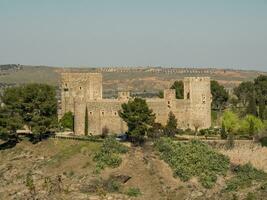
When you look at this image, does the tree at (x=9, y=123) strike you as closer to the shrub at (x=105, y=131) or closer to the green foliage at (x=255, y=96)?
A: the shrub at (x=105, y=131)

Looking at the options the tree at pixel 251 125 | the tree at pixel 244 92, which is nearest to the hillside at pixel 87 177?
the tree at pixel 251 125

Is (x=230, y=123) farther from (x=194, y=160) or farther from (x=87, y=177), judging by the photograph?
(x=87, y=177)

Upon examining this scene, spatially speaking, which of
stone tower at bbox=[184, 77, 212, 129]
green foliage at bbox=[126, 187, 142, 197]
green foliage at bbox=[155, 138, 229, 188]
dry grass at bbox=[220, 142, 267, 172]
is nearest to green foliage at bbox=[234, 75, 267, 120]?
stone tower at bbox=[184, 77, 212, 129]

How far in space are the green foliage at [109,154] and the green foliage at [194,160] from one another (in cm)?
326

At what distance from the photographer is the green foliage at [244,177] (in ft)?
161

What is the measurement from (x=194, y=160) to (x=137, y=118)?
19.6 ft

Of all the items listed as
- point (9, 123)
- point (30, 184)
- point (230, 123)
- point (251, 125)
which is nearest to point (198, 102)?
point (230, 123)

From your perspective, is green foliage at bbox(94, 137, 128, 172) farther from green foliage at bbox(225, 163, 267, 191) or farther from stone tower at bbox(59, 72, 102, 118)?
green foliage at bbox(225, 163, 267, 191)

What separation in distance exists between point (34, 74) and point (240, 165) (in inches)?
5459

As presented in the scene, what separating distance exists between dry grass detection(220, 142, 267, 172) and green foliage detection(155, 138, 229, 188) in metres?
0.84

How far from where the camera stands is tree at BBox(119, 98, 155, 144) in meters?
54.1

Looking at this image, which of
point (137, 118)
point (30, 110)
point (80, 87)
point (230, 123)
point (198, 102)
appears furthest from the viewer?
point (230, 123)

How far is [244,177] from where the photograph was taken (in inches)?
1973

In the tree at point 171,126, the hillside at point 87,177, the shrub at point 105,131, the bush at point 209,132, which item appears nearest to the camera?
the hillside at point 87,177
